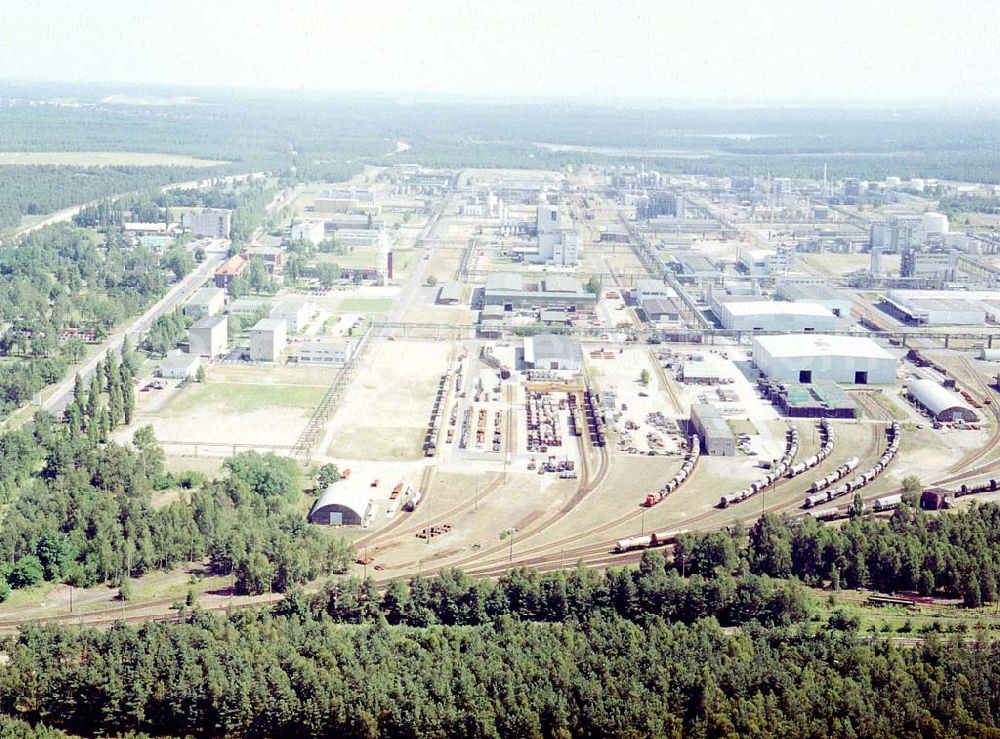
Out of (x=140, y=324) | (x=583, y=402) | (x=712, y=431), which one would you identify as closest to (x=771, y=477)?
(x=712, y=431)

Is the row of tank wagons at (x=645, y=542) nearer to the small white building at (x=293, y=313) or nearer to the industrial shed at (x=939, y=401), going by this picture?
the industrial shed at (x=939, y=401)

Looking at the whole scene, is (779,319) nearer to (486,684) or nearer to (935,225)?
(935,225)

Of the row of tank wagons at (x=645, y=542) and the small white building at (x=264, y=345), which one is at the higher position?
the small white building at (x=264, y=345)

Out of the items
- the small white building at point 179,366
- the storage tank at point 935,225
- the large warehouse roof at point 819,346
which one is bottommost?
the small white building at point 179,366

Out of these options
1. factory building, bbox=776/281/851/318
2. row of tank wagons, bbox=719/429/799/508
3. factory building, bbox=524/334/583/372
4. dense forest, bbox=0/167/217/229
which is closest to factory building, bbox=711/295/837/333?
factory building, bbox=776/281/851/318

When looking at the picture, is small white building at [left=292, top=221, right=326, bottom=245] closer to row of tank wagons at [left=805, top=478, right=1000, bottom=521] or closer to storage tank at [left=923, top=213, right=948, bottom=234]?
storage tank at [left=923, top=213, right=948, bottom=234]

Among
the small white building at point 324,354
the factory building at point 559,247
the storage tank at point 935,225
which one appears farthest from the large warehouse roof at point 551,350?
the storage tank at point 935,225
